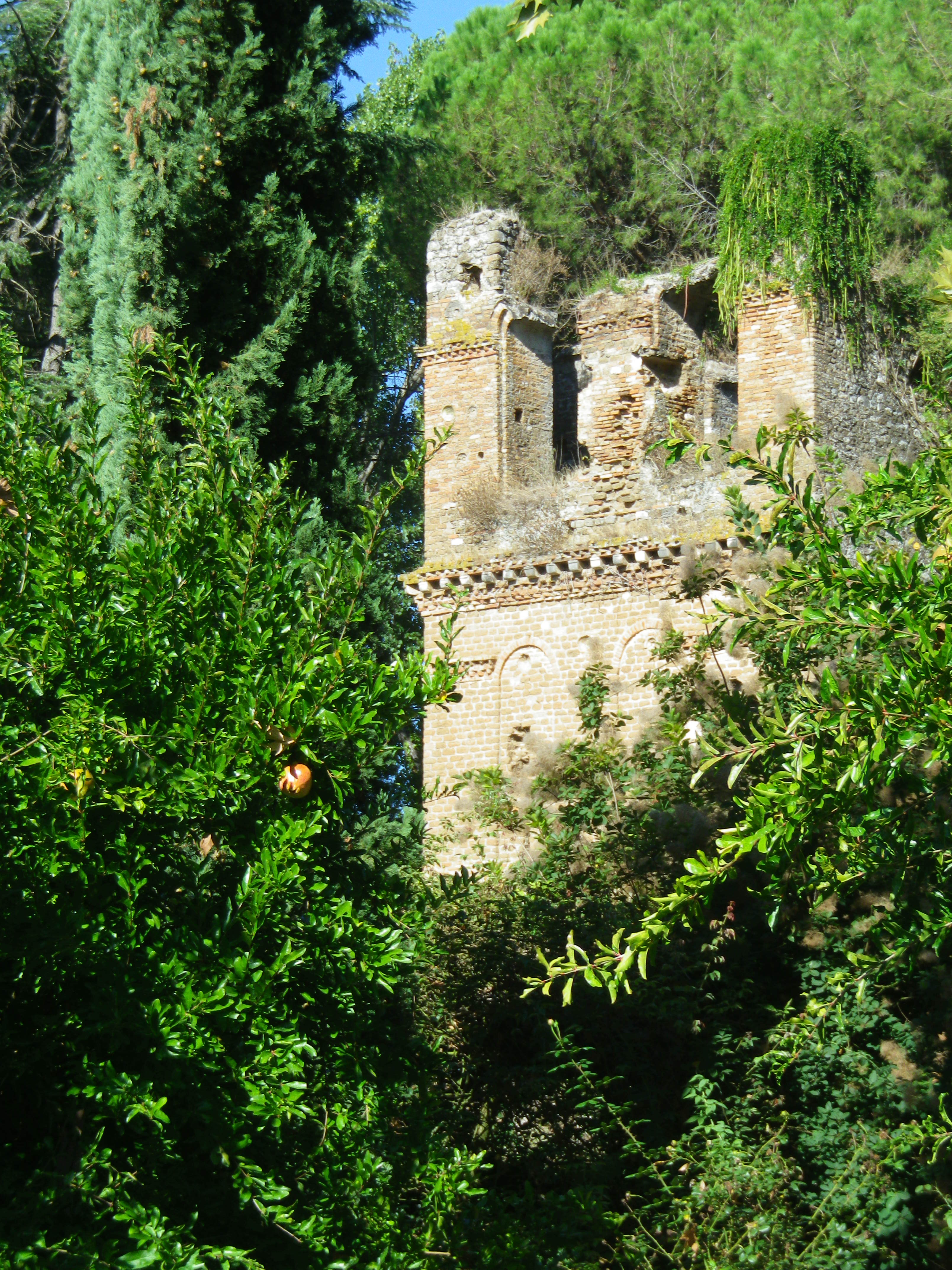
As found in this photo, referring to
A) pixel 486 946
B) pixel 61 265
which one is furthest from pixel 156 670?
pixel 61 265

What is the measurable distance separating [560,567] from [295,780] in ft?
34.0

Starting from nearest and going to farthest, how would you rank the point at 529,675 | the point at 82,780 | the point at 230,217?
the point at 82,780 < the point at 230,217 < the point at 529,675

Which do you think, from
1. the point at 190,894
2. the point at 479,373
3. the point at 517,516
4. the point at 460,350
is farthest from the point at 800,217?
the point at 190,894

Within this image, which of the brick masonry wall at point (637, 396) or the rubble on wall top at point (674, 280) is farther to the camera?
the rubble on wall top at point (674, 280)

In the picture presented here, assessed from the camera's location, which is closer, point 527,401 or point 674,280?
point 527,401

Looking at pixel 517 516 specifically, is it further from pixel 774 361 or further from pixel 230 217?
pixel 230 217

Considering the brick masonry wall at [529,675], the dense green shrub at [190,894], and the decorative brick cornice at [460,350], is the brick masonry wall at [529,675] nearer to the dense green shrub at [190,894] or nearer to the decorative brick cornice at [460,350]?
the decorative brick cornice at [460,350]

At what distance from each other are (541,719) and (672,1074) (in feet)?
24.3

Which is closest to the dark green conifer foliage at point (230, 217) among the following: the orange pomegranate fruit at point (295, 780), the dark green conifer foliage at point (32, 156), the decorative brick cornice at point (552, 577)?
the orange pomegranate fruit at point (295, 780)

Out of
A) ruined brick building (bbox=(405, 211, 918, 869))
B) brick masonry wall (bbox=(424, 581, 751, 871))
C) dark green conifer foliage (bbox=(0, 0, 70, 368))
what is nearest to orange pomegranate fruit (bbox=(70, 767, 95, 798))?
ruined brick building (bbox=(405, 211, 918, 869))

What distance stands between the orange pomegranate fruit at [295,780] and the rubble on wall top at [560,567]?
29.7ft

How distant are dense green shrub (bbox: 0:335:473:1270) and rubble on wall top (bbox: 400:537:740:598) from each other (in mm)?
8773

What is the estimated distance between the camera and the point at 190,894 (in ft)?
14.3

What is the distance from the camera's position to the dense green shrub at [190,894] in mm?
3586
